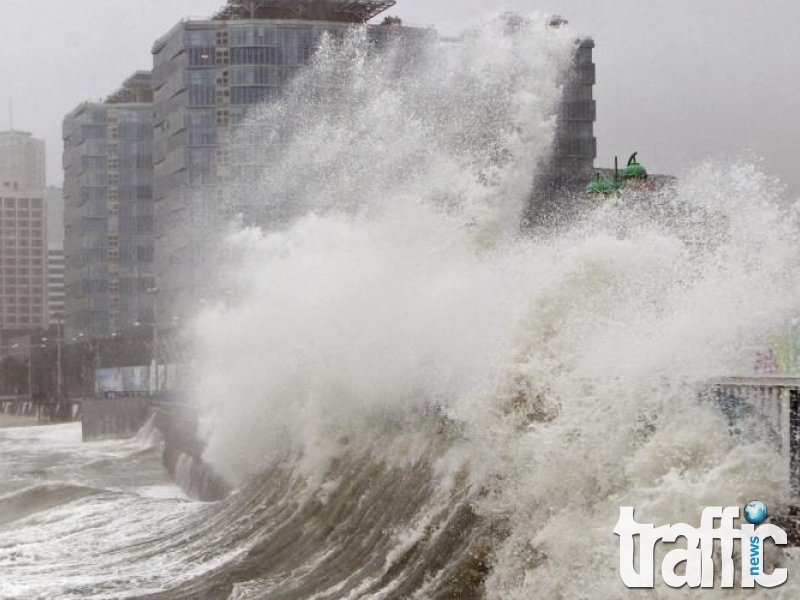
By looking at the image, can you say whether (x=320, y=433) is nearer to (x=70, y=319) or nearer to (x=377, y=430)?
(x=377, y=430)

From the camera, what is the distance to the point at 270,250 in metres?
35.6

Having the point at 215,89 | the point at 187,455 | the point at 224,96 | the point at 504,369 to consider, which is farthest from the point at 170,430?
the point at 215,89

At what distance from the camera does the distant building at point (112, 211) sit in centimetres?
11281

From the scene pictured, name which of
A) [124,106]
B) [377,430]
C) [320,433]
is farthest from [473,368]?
[124,106]

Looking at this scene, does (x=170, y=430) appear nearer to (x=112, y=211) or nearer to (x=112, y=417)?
(x=112, y=417)

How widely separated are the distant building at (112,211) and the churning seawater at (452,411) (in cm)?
7669

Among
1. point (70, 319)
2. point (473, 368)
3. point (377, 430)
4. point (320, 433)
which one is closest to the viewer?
point (473, 368)

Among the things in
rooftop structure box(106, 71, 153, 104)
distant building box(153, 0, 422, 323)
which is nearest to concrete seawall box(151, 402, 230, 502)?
distant building box(153, 0, 422, 323)

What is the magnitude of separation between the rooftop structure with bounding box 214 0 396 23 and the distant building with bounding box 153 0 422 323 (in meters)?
0.06

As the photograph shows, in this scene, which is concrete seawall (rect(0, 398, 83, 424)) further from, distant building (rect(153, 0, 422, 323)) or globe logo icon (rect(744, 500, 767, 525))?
globe logo icon (rect(744, 500, 767, 525))

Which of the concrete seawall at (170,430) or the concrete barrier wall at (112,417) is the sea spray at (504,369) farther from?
the concrete barrier wall at (112,417)

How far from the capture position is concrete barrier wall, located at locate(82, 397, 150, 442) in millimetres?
63594

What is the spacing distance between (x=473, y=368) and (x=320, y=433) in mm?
5690

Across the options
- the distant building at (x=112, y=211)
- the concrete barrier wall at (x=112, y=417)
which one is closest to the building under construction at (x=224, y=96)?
the concrete barrier wall at (x=112, y=417)
